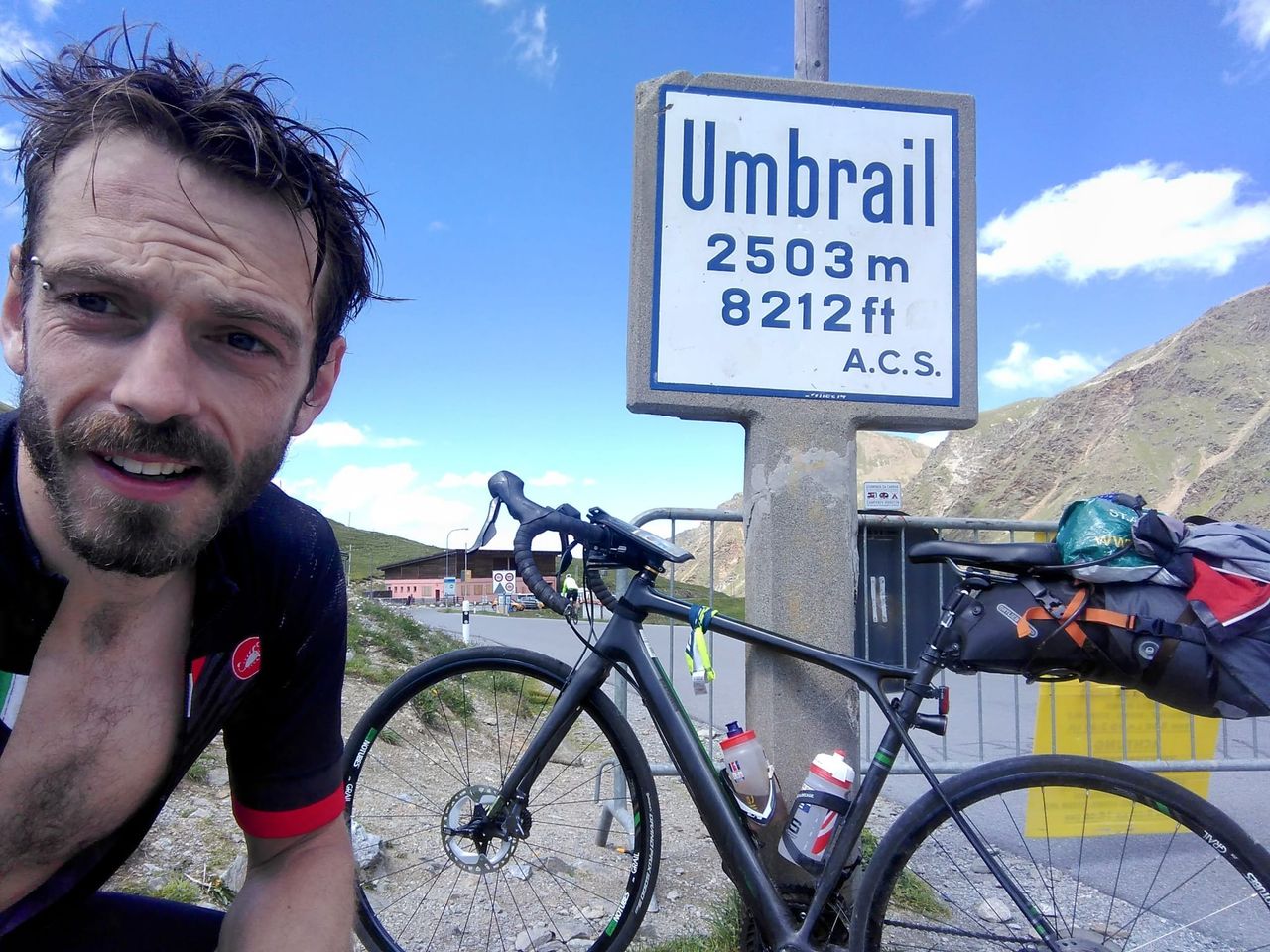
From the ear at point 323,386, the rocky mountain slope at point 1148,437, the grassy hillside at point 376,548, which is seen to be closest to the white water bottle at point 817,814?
the ear at point 323,386

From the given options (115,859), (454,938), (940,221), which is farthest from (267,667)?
(940,221)

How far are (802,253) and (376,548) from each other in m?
85.4

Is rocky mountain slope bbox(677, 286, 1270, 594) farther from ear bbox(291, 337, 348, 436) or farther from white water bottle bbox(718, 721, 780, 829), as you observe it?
ear bbox(291, 337, 348, 436)

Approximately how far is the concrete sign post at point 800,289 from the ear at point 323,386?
4.32ft

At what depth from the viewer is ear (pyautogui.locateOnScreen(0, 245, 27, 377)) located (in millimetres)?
1174

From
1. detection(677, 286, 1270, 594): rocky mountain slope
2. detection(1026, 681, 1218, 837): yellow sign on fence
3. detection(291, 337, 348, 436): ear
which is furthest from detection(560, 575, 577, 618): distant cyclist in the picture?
detection(677, 286, 1270, 594): rocky mountain slope

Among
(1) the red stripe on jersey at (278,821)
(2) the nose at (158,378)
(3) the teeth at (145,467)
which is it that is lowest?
(1) the red stripe on jersey at (278,821)

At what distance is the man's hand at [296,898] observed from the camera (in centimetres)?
139

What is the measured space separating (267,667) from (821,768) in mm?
1528

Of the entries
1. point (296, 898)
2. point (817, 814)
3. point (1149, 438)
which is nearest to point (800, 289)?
point (817, 814)

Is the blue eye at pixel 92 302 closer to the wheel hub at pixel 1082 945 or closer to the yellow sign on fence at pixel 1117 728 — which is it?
the wheel hub at pixel 1082 945

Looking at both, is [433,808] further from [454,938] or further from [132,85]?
[132,85]

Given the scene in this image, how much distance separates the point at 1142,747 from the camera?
3.70 m

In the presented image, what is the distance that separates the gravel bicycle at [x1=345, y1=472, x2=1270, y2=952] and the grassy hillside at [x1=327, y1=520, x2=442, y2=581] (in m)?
66.9
